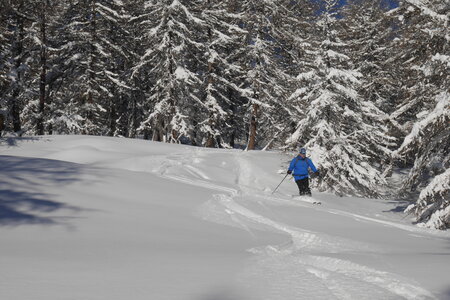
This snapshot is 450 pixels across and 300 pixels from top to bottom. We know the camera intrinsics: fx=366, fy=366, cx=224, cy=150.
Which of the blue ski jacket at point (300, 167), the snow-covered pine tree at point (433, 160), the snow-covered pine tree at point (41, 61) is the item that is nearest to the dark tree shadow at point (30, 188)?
the blue ski jacket at point (300, 167)

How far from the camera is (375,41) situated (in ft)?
76.1

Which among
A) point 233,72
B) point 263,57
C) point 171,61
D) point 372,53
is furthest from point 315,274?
point 233,72

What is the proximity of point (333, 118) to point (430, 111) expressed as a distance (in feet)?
16.6

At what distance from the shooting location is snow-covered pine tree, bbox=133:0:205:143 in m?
22.3

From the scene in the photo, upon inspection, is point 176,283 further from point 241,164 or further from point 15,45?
point 15,45

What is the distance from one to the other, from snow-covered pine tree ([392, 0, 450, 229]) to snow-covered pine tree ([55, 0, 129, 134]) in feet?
56.9

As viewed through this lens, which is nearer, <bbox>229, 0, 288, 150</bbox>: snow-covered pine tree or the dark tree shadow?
the dark tree shadow

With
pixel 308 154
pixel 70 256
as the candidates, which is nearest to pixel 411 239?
pixel 70 256

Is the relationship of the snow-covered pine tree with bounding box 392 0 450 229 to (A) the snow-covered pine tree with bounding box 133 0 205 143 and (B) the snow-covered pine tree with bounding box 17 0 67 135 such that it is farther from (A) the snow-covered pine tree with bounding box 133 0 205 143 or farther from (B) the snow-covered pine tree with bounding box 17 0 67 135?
(B) the snow-covered pine tree with bounding box 17 0 67 135

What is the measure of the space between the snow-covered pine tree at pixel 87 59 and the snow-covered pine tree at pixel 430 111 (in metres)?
17.3

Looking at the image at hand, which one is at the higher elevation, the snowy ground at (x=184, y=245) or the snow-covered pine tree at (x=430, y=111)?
the snow-covered pine tree at (x=430, y=111)

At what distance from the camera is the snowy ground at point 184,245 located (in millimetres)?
3098

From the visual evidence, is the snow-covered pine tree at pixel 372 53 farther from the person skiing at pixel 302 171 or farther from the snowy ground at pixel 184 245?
the snowy ground at pixel 184 245

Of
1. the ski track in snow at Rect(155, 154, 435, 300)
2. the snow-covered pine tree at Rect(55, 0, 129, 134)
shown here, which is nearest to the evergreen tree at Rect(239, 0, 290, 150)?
the snow-covered pine tree at Rect(55, 0, 129, 134)
